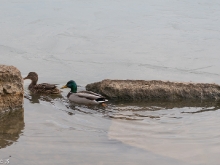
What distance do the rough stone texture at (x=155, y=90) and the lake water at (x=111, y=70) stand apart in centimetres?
20

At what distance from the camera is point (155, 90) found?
874 cm

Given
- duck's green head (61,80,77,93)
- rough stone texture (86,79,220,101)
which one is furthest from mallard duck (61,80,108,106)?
rough stone texture (86,79,220,101)

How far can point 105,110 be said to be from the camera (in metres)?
8.13

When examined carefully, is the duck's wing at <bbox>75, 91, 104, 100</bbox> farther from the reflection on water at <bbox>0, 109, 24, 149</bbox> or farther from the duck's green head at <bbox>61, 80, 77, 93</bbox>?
the reflection on water at <bbox>0, 109, 24, 149</bbox>

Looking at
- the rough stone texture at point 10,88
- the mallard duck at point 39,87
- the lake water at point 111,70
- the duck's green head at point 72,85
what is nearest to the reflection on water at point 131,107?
the lake water at point 111,70

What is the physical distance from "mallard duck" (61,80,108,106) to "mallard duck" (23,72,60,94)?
9.1 inches

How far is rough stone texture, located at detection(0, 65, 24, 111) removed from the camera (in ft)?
24.3

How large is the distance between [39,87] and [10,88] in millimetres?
1706

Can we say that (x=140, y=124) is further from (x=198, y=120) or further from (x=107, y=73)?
(x=107, y=73)

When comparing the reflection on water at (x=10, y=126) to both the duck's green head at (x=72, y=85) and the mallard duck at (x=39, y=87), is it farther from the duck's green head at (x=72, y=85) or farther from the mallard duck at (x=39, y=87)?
the duck's green head at (x=72, y=85)

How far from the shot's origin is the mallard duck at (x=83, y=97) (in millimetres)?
8367

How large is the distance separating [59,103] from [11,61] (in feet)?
9.20

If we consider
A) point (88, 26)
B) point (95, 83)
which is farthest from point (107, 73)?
point (88, 26)

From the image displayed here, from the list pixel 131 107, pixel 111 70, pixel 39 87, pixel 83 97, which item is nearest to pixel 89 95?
pixel 83 97
